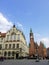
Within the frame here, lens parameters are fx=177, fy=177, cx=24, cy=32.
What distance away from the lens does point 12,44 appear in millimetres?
97625

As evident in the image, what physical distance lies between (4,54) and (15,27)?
16165 mm

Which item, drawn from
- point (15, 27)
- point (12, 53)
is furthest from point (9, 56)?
point (15, 27)

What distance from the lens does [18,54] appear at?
9506 centimetres

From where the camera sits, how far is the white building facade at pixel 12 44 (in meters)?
95.5

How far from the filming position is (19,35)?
321ft

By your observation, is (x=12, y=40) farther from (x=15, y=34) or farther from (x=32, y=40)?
(x=32, y=40)

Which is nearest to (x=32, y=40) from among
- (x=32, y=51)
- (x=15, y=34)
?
(x=32, y=51)

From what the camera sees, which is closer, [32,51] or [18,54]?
[18,54]

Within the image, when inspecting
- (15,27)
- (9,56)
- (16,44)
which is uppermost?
(15,27)

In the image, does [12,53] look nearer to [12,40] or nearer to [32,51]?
[12,40]

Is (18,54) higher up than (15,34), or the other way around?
(15,34)

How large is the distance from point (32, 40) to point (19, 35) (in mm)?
30800

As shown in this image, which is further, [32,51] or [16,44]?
[32,51]

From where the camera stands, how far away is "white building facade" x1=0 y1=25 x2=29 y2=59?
95.5 m
